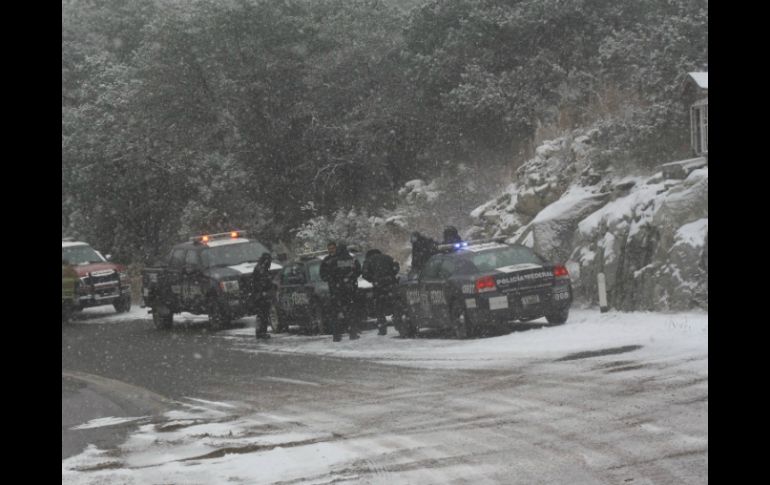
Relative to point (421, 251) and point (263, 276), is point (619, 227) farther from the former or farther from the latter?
point (263, 276)

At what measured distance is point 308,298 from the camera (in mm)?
22172

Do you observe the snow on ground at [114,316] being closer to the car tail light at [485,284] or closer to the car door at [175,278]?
the car door at [175,278]

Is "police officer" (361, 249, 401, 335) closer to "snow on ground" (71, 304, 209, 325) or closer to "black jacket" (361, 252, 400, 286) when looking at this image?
"black jacket" (361, 252, 400, 286)

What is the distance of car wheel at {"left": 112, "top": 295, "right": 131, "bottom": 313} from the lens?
111 feet

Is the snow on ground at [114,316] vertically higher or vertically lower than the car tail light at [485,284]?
lower

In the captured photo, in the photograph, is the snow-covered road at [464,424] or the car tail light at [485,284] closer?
the snow-covered road at [464,424]

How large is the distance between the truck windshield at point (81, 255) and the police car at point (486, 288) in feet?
53.6

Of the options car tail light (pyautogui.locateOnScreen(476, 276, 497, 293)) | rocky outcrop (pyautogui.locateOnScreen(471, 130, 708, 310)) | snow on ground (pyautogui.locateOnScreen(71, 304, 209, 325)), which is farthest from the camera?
snow on ground (pyautogui.locateOnScreen(71, 304, 209, 325))

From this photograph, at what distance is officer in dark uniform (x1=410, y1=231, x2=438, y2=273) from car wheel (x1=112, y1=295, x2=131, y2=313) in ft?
47.0

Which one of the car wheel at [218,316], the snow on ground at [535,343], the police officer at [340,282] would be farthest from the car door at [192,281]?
the police officer at [340,282]

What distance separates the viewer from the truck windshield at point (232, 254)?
25703 millimetres

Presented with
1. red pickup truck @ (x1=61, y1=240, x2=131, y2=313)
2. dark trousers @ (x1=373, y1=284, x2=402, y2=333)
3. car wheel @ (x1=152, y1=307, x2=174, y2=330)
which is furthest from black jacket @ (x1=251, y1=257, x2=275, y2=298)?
red pickup truck @ (x1=61, y1=240, x2=131, y2=313)
